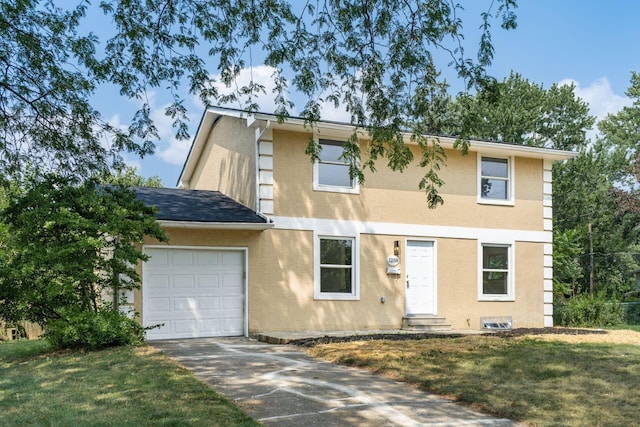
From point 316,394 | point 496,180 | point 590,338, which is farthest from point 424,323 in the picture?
point 316,394

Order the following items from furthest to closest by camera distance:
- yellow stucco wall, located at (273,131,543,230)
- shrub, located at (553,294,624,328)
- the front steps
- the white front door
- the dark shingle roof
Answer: shrub, located at (553,294,624,328) < the white front door < the front steps < yellow stucco wall, located at (273,131,543,230) < the dark shingle roof

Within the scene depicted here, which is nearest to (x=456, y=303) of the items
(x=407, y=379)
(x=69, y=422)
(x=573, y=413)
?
(x=407, y=379)

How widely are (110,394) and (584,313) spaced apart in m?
16.6

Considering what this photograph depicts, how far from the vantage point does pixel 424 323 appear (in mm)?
15195

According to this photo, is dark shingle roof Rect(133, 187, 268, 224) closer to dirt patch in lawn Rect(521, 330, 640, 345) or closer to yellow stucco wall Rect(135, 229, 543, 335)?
yellow stucco wall Rect(135, 229, 543, 335)

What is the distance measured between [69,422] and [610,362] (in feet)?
23.4

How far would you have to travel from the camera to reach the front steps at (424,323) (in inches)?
594

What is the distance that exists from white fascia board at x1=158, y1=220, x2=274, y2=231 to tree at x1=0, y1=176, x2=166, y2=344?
1653 millimetres

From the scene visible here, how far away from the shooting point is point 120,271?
10719mm

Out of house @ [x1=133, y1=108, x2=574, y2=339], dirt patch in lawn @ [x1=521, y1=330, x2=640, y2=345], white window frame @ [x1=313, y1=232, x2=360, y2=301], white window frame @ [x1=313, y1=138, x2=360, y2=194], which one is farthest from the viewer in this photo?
white window frame @ [x1=313, y1=138, x2=360, y2=194]

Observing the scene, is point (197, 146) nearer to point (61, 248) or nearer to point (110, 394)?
point (61, 248)

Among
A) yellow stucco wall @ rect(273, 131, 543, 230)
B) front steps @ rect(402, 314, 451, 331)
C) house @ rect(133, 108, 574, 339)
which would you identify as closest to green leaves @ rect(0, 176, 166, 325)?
house @ rect(133, 108, 574, 339)

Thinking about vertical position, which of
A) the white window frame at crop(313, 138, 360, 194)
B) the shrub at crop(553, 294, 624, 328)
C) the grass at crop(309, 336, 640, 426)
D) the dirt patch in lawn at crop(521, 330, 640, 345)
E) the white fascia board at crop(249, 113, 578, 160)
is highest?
the white fascia board at crop(249, 113, 578, 160)

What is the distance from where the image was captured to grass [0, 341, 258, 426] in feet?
18.3
